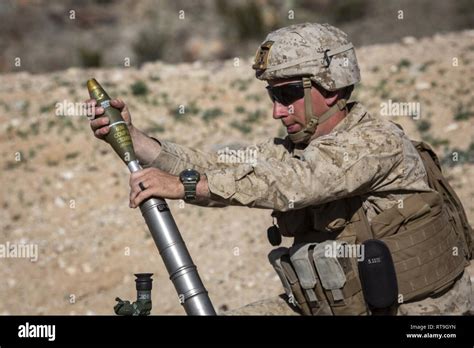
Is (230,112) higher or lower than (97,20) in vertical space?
lower

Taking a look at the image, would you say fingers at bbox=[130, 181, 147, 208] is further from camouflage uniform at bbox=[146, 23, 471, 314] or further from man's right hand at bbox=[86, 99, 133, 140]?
man's right hand at bbox=[86, 99, 133, 140]

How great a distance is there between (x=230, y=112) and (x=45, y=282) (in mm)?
4705

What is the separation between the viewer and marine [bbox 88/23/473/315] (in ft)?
14.8

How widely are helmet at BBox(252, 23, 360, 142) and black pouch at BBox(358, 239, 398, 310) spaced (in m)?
0.67

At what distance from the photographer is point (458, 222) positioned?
17.1 feet

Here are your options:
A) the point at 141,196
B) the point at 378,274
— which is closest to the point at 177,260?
the point at 141,196

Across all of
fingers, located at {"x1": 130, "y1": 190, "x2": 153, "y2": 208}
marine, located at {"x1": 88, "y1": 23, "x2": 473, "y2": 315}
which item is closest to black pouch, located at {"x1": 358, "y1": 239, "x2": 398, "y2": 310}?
marine, located at {"x1": 88, "y1": 23, "x2": 473, "y2": 315}

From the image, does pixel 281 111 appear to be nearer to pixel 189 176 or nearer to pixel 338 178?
pixel 338 178

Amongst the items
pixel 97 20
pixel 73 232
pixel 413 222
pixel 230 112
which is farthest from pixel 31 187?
pixel 97 20

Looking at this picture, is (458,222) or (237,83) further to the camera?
(237,83)

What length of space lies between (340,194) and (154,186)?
82cm

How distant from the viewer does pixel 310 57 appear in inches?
195

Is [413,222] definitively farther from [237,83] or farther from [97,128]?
[237,83]

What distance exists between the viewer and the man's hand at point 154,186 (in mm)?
4379
